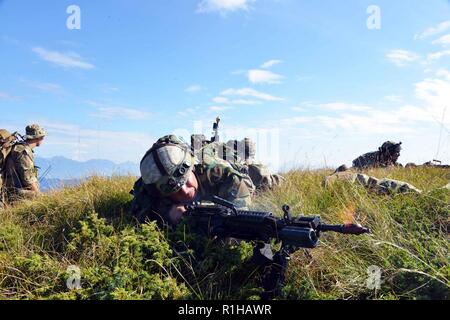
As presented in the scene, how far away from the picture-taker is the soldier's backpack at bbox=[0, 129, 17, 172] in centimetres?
721

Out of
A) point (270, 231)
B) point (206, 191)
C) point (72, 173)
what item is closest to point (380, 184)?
point (206, 191)

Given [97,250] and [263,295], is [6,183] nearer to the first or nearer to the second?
[97,250]

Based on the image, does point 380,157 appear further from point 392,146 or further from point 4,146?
point 4,146

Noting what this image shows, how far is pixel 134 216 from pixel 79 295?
1316 mm

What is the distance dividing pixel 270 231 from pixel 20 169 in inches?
232

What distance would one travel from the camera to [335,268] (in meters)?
3.01

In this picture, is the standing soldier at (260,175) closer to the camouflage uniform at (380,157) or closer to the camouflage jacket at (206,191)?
the camouflage jacket at (206,191)

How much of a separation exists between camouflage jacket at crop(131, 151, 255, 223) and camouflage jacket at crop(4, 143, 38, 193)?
392 centimetres

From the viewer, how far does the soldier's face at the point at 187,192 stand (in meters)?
3.83

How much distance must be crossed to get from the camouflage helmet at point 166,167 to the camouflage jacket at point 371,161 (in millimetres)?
6698

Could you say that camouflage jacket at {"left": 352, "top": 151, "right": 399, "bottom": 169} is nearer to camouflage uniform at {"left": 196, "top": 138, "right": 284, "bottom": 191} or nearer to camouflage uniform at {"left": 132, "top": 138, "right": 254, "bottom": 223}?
camouflage uniform at {"left": 196, "top": 138, "right": 284, "bottom": 191}

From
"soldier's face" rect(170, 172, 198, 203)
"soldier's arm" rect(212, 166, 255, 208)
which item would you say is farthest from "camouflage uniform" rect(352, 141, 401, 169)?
"soldier's face" rect(170, 172, 198, 203)

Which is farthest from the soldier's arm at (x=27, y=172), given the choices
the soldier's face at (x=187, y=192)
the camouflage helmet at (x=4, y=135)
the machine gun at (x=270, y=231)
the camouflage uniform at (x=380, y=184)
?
the camouflage uniform at (x=380, y=184)
